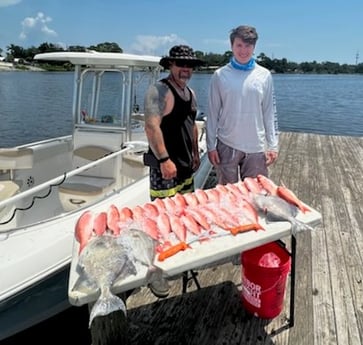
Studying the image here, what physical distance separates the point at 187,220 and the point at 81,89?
284cm

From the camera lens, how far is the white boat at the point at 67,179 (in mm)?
2363

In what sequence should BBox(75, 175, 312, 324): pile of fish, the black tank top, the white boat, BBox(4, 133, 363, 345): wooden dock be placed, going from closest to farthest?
BBox(75, 175, 312, 324): pile of fish
BBox(4, 133, 363, 345): wooden dock
the white boat
the black tank top

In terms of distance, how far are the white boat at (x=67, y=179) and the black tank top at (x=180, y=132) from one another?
69cm

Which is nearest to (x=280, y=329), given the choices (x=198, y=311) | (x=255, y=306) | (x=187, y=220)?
(x=255, y=306)

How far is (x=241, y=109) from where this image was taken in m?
2.66

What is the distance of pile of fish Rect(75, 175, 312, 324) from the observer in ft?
5.12

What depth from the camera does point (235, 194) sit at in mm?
2197

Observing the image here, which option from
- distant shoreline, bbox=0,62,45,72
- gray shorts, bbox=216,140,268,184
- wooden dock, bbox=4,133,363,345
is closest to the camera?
wooden dock, bbox=4,133,363,345

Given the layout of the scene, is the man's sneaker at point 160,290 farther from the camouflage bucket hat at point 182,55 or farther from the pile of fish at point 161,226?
the camouflage bucket hat at point 182,55

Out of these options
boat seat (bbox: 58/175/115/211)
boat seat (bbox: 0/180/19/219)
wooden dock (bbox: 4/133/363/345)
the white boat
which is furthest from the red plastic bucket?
boat seat (bbox: 0/180/19/219)

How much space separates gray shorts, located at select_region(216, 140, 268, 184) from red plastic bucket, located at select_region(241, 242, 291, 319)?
761 mm

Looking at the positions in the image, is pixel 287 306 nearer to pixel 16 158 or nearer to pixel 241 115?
pixel 241 115

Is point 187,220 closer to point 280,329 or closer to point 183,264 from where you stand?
point 183,264

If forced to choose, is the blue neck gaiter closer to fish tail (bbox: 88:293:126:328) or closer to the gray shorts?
the gray shorts
